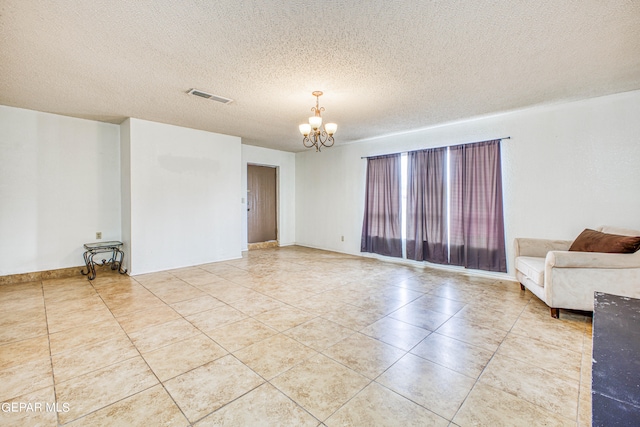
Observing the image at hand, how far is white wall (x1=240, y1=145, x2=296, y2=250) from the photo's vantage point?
6.89 m

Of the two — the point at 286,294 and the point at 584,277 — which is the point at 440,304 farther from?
the point at 286,294

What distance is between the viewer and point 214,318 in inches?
114

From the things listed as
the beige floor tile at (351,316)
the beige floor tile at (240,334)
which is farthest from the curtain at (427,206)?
the beige floor tile at (240,334)

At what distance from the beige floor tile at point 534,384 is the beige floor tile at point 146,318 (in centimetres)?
286

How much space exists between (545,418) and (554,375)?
54 centimetres

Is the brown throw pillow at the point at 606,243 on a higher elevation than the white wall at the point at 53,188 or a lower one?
lower

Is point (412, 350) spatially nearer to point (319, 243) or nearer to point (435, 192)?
point (435, 192)

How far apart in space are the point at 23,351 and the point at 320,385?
245 centimetres

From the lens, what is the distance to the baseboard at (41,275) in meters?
4.02

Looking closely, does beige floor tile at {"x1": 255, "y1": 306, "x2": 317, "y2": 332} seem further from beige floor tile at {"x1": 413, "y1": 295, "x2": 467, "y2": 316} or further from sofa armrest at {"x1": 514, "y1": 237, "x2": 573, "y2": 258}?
sofa armrest at {"x1": 514, "y1": 237, "x2": 573, "y2": 258}

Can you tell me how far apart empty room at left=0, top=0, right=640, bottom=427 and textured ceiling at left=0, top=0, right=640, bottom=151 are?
2 cm

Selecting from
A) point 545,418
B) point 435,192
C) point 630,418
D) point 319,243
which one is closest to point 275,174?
point 319,243

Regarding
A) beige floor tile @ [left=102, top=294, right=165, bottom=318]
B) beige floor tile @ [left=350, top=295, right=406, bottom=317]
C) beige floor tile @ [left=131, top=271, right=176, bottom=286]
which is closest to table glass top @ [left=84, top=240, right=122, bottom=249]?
beige floor tile @ [left=131, top=271, right=176, bottom=286]

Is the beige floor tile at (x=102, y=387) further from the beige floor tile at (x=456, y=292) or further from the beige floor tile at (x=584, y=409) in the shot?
the beige floor tile at (x=456, y=292)
